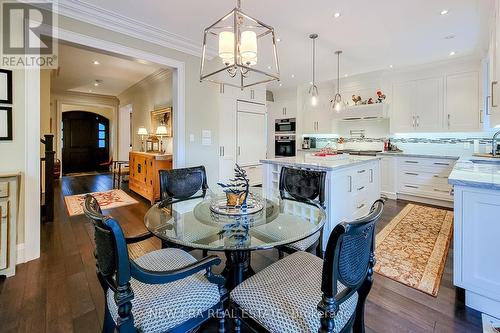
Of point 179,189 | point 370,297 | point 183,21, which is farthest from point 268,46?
point 370,297

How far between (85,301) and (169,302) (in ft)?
3.74

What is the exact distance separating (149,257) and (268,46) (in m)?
3.50

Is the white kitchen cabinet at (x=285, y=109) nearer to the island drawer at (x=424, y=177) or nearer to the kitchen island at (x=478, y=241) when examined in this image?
the island drawer at (x=424, y=177)

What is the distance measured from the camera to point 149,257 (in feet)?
4.75

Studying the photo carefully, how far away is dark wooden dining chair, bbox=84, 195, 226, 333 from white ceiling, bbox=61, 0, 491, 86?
7.97 ft

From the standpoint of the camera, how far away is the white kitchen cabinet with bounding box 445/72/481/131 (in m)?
4.09

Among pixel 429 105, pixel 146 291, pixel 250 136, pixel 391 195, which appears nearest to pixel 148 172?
pixel 250 136

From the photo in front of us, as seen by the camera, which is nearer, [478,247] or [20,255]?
[478,247]

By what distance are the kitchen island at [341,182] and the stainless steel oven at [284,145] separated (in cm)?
298

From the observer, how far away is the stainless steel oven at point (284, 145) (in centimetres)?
653

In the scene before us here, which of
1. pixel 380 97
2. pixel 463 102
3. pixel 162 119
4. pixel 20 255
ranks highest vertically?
pixel 380 97

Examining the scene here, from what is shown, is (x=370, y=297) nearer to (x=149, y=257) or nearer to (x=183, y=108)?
(x=149, y=257)

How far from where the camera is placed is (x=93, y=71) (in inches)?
210

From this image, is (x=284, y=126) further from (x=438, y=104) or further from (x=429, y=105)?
(x=438, y=104)
